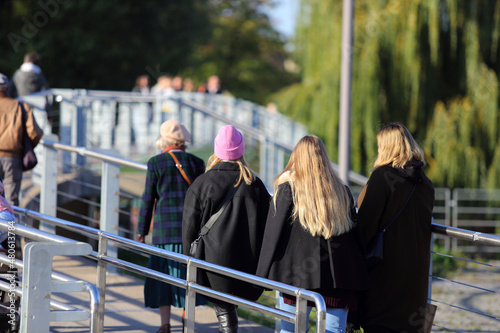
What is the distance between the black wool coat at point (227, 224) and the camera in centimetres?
455

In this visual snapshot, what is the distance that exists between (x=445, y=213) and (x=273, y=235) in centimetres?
1614

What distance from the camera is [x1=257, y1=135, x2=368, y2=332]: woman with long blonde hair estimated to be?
4.00 meters

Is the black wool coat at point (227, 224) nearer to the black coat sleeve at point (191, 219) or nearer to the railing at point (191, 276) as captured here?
the black coat sleeve at point (191, 219)

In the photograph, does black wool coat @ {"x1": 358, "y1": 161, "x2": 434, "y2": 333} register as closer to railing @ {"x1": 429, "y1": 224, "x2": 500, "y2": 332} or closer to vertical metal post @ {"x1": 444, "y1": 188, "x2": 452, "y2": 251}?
railing @ {"x1": 429, "y1": 224, "x2": 500, "y2": 332}

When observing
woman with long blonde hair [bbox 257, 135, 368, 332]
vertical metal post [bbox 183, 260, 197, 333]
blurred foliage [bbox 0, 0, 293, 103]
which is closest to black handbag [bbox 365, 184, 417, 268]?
woman with long blonde hair [bbox 257, 135, 368, 332]

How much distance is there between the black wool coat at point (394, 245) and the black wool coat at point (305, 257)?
0.83ft

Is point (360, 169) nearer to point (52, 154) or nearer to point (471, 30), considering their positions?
point (471, 30)

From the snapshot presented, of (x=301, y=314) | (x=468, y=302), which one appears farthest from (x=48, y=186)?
(x=468, y=302)

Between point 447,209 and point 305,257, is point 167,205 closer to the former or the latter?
point 305,257

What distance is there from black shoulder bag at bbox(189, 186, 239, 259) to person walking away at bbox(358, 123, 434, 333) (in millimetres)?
835

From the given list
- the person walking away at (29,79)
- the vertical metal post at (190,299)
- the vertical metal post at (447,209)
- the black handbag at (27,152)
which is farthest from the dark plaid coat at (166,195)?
the vertical metal post at (447,209)

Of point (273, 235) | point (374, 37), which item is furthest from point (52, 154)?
point (374, 37)

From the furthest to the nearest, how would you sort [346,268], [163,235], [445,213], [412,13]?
[445,213]
[412,13]
[163,235]
[346,268]

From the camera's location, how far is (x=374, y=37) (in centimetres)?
1547
